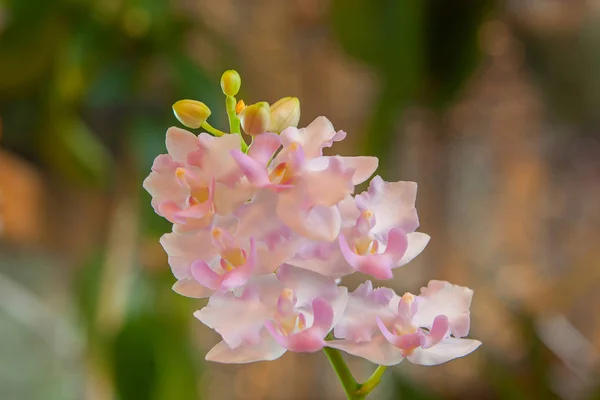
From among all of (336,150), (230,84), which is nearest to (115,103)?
(336,150)

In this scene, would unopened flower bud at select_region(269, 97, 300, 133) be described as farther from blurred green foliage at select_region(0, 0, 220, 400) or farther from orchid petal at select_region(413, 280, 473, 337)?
blurred green foliage at select_region(0, 0, 220, 400)

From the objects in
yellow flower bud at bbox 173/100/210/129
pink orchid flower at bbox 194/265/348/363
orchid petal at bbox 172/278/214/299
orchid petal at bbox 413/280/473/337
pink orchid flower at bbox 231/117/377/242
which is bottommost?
orchid petal at bbox 413/280/473/337

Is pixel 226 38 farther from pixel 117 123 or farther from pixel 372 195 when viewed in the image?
pixel 372 195

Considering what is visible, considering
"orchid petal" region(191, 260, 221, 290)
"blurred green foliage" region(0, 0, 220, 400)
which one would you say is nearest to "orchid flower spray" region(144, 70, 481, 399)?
"orchid petal" region(191, 260, 221, 290)

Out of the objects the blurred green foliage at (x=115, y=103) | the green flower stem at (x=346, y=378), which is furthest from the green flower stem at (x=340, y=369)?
the blurred green foliage at (x=115, y=103)

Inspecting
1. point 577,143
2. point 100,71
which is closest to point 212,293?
point 100,71

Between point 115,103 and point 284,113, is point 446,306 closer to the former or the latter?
point 284,113

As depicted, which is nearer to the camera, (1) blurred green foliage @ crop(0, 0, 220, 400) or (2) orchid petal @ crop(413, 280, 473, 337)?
(2) orchid petal @ crop(413, 280, 473, 337)
